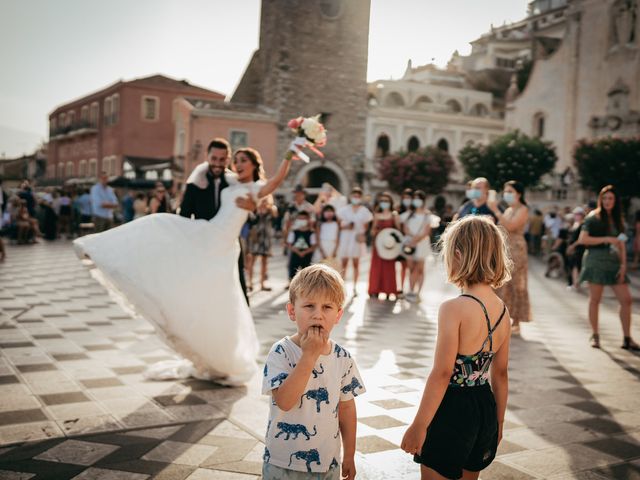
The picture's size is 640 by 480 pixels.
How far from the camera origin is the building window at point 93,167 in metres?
47.0

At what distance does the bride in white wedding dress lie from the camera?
4.68 meters

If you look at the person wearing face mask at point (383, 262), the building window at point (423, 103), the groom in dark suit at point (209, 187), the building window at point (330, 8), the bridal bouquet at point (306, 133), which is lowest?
the person wearing face mask at point (383, 262)

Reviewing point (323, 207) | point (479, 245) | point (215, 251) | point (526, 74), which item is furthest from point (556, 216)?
point (526, 74)

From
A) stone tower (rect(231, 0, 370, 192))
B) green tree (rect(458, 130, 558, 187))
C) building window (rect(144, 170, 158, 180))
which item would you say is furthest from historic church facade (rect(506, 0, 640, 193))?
building window (rect(144, 170, 158, 180))

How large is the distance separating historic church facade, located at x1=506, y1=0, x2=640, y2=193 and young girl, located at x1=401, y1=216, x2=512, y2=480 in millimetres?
43012

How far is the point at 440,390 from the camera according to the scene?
237 centimetres

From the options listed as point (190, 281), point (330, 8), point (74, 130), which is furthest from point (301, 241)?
point (74, 130)

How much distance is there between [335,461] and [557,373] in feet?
14.4

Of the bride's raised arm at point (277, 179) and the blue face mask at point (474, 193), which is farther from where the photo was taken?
the blue face mask at point (474, 193)

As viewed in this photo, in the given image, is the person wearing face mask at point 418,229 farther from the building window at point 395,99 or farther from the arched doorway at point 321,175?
the building window at point 395,99

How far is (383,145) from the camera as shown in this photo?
49.4 metres

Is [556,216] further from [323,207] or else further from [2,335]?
[2,335]

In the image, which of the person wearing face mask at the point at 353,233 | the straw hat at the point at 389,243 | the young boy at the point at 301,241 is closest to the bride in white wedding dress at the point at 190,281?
the straw hat at the point at 389,243

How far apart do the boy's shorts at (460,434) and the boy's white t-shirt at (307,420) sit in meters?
0.38
